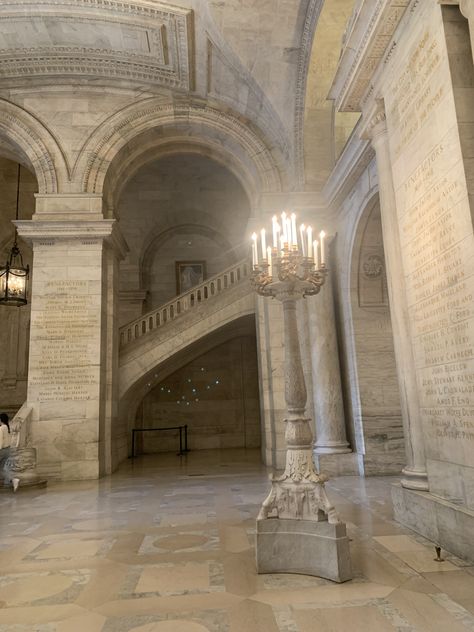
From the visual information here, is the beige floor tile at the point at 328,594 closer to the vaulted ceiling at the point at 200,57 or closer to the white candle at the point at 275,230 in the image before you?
the white candle at the point at 275,230

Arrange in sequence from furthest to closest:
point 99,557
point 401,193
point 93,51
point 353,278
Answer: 1. point 93,51
2. point 353,278
3. point 401,193
4. point 99,557

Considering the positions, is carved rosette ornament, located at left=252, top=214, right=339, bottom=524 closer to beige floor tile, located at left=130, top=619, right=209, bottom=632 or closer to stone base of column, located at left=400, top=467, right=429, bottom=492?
beige floor tile, located at left=130, top=619, right=209, bottom=632

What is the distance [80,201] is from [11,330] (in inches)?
232

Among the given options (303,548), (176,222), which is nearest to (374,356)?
(303,548)

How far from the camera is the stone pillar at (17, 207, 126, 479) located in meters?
8.59

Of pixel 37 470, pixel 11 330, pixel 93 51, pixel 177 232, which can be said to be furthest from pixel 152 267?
pixel 37 470

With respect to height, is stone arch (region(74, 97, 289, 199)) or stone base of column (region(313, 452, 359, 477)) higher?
stone arch (region(74, 97, 289, 199))

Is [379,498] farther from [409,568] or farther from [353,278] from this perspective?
[353,278]

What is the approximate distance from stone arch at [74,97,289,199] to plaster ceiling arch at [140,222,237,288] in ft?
14.5

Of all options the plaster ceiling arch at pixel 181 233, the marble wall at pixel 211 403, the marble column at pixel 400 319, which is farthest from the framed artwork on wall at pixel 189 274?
the marble column at pixel 400 319

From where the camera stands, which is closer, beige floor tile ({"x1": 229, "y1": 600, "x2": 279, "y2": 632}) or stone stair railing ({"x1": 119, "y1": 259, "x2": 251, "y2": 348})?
beige floor tile ({"x1": 229, "y1": 600, "x2": 279, "y2": 632})

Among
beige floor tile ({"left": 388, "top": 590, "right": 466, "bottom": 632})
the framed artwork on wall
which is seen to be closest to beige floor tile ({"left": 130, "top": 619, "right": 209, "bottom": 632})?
beige floor tile ({"left": 388, "top": 590, "right": 466, "bottom": 632})

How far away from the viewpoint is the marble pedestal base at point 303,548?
3078mm

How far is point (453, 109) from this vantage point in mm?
3439
